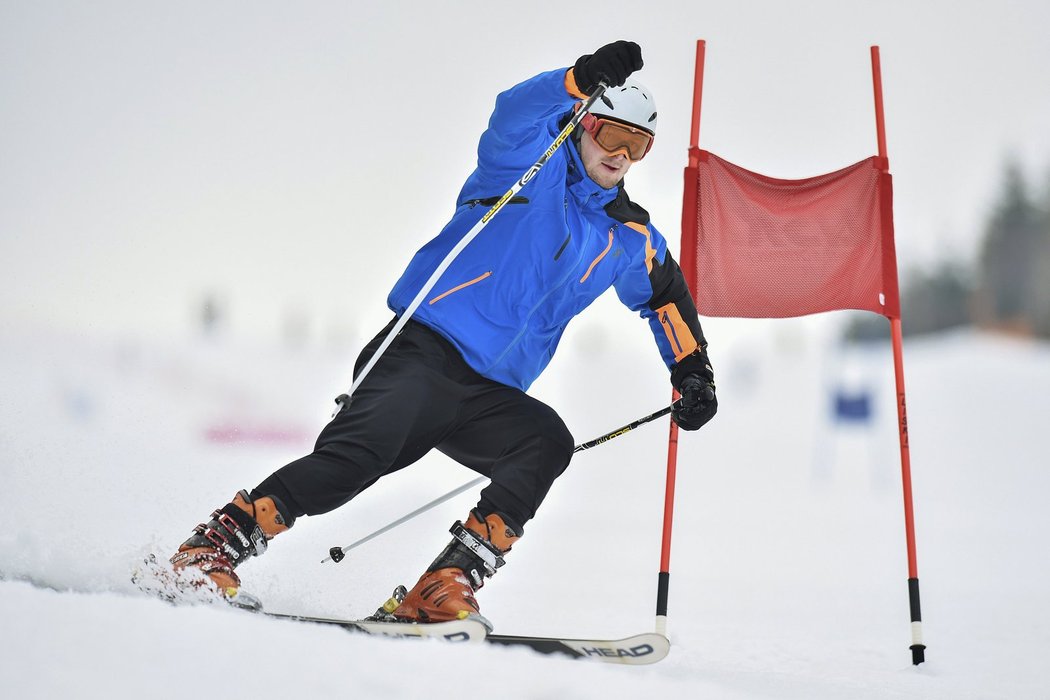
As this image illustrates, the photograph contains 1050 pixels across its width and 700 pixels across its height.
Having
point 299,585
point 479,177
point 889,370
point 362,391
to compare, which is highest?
point 889,370

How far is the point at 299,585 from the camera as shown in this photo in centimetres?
358

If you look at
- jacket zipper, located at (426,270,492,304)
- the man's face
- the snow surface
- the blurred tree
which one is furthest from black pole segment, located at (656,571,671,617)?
the blurred tree

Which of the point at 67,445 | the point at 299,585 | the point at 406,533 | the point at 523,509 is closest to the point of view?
the point at 523,509

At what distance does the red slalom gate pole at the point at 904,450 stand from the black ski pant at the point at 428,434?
139 cm

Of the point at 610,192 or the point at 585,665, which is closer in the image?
the point at 585,665

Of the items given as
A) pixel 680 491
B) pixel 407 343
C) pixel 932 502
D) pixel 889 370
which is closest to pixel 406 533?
pixel 407 343

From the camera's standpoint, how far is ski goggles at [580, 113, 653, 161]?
9.61 feet

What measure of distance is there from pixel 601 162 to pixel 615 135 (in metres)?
0.10

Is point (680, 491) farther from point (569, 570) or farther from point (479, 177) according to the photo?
point (479, 177)

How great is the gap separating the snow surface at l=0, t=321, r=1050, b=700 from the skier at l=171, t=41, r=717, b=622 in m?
0.47

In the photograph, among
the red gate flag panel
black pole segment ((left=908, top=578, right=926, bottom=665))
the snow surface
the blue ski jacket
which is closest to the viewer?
the snow surface

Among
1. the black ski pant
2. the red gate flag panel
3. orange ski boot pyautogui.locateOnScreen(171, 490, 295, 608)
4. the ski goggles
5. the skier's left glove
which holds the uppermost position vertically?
the red gate flag panel

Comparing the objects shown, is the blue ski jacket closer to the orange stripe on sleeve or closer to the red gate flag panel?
the orange stripe on sleeve

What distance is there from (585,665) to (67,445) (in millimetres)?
2611
